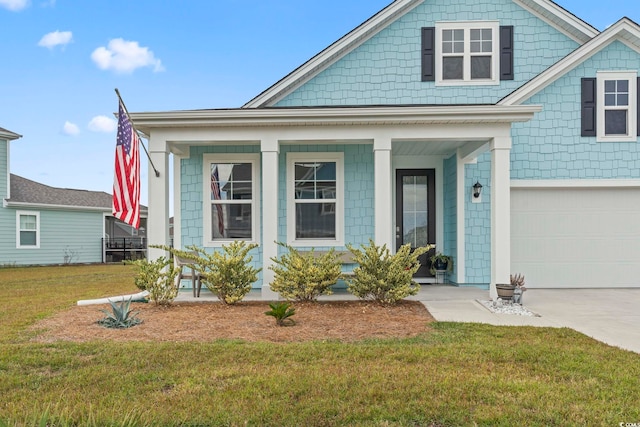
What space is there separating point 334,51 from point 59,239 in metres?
16.5

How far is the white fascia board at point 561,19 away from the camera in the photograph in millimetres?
8789

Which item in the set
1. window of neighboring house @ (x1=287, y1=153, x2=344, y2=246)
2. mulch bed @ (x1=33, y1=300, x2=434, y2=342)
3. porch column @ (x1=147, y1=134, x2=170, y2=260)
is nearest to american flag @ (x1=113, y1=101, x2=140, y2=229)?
porch column @ (x1=147, y1=134, x2=170, y2=260)

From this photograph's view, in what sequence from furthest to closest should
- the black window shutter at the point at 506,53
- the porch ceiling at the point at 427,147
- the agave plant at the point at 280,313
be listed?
the black window shutter at the point at 506,53 → the porch ceiling at the point at 427,147 → the agave plant at the point at 280,313

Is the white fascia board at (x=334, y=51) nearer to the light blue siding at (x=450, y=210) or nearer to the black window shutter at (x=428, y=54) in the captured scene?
the black window shutter at (x=428, y=54)

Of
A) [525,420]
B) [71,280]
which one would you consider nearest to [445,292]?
[525,420]

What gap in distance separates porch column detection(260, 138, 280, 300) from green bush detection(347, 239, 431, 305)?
1.51 m

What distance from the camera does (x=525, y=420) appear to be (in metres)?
2.71

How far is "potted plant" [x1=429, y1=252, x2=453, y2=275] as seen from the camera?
348 inches

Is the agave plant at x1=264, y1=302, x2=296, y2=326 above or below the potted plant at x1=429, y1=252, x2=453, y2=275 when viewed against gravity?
below

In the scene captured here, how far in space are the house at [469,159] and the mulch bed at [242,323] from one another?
1.99m

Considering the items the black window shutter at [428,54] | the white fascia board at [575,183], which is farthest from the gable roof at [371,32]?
the white fascia board at [575,183]

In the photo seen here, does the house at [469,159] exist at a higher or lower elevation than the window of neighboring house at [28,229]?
higher

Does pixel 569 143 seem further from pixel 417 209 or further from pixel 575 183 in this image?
pixel 417 209

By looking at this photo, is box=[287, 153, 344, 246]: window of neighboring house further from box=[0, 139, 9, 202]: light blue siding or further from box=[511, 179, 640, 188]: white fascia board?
box=[0, 139, 9, 202]: light blue siding
